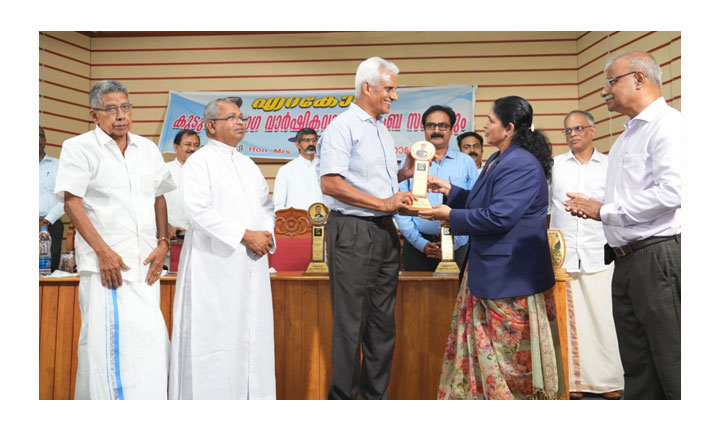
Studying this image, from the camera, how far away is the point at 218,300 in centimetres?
300

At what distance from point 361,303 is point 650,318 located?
129cm

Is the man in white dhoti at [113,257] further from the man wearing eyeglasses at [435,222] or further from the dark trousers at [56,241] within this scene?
the dark trousers at [56,241]

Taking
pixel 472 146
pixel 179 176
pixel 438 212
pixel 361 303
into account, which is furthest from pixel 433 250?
pixel 179 176

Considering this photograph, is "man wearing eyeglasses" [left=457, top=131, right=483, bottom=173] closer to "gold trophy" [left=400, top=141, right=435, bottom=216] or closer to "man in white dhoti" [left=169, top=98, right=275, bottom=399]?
"gold trophy" [left=400, top=141, right=435, bottom=216]

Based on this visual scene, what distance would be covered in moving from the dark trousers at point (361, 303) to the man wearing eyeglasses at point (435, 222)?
0.73 metres

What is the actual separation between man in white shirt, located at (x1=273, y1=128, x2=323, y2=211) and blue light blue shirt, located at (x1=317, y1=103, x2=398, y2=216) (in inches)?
128

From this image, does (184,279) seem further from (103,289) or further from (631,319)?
(631,319)

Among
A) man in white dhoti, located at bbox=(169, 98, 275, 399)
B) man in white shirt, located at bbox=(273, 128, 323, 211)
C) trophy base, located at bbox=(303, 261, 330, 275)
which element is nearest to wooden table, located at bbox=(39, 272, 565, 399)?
trophy base, located at bbox=(303, 261, 330, 275)

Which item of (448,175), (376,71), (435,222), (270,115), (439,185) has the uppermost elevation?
(270,115)

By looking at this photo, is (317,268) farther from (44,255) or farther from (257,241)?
(44,255)

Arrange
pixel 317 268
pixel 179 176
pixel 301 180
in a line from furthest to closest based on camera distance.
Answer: pixel 301 180, pixel 179 176, pixel 317 268

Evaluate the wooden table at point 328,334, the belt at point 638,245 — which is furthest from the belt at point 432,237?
the belt at point 638,245

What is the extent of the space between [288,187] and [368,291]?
3580 millimetres

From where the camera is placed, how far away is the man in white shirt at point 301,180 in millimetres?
6262
